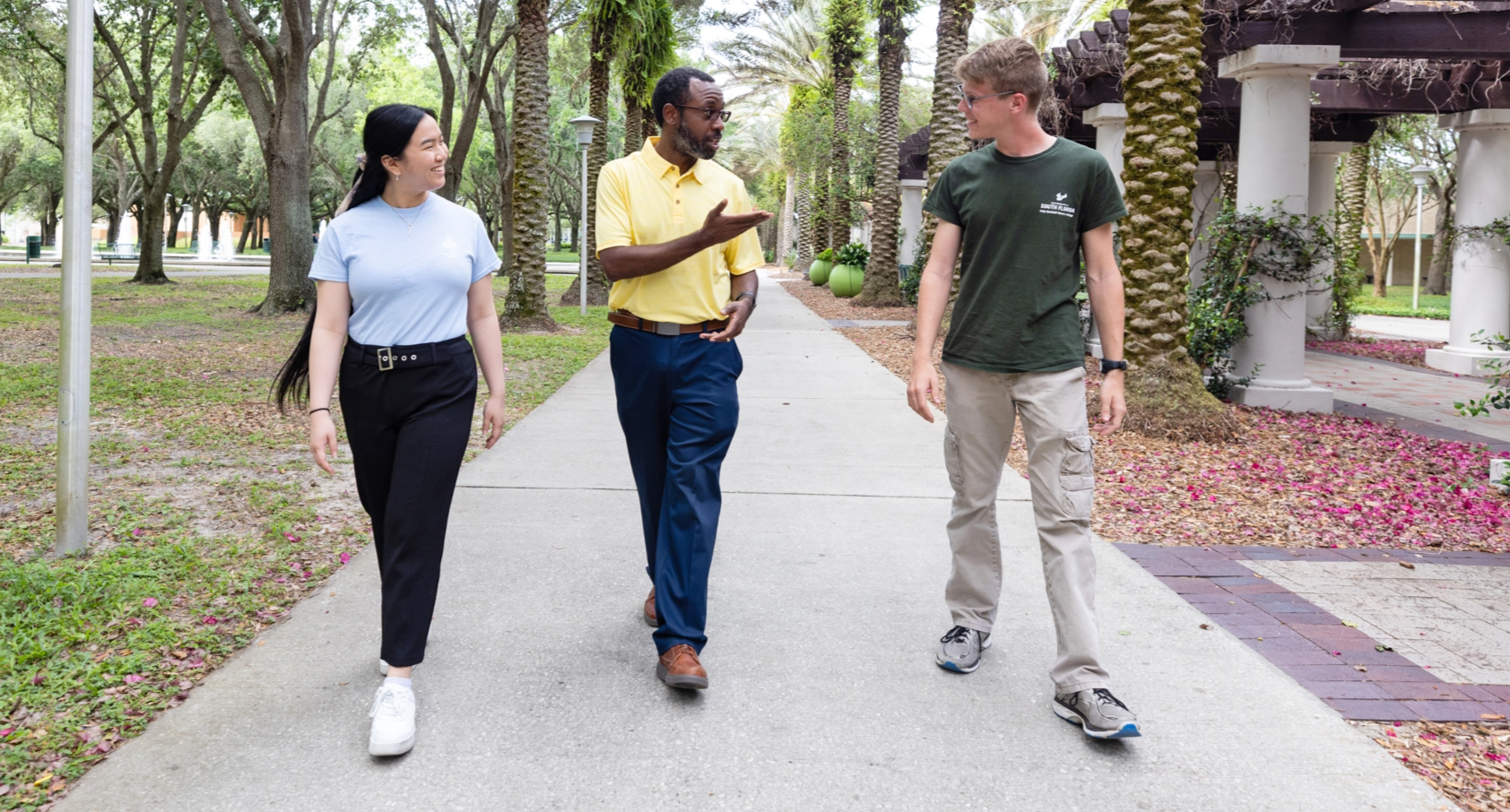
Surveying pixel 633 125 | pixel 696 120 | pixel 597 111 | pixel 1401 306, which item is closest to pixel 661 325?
pixel 696 120

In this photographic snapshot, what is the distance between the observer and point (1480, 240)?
13781 millimetres

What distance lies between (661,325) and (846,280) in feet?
76.3

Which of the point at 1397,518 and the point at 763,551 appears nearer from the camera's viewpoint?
the point at 763,551

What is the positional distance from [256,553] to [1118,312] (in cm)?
369

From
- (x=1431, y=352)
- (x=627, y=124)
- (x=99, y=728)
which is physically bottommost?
(x=99, y=728)

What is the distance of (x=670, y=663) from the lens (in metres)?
3.48

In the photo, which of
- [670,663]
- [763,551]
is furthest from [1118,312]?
[763,551]

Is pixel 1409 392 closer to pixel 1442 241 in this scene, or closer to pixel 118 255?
pixel 1442 241

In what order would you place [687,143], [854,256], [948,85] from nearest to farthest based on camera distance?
1. [687,143]
2. [948,85]
3. [854,256]

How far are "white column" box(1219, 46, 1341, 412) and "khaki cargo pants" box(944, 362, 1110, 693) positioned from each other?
7.26 meters

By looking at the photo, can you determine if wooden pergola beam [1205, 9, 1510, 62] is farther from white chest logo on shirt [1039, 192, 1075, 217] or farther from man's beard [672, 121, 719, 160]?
man's beard [672, 121, 719, 160]

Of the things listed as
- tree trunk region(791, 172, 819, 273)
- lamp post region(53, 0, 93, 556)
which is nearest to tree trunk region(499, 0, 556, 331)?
lamp post region(53, 0, 93, 556)

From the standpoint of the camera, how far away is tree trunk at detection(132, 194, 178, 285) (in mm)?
26403

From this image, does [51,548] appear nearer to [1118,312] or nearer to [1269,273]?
[1118,312]
